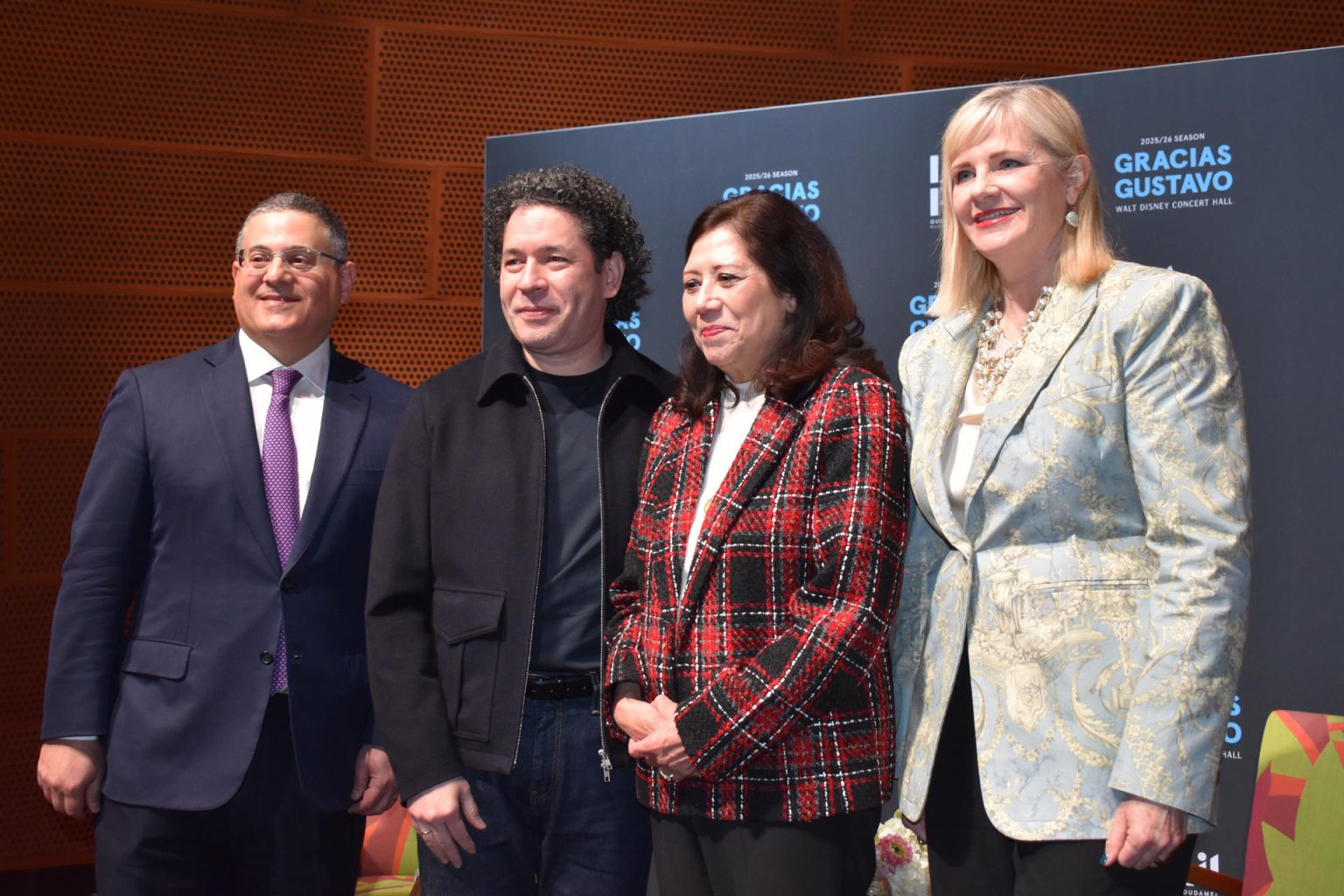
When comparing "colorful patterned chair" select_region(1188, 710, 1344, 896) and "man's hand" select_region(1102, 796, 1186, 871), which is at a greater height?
"man's hand" select_region(1102, 796, 1186, 871)

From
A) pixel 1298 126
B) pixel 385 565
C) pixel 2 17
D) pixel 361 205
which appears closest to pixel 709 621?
pixel 385 565

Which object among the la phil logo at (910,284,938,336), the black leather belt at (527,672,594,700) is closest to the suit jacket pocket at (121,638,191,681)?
the black leather belt at (527,672,594,700)

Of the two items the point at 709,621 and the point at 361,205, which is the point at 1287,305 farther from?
the point at 361,205

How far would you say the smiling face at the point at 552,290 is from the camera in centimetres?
211

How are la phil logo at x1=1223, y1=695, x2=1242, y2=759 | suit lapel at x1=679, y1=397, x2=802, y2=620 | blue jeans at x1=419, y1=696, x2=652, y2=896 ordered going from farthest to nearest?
la phil logo at x1=1223, y1=695, x2=1242, y2=759 → blue jeans at x1=419, y1=696, x2=652, y2=896 → suit lapel at x1=679, y1=397, x2=802, y2=620

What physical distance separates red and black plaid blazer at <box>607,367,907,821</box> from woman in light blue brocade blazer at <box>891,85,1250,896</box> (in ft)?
0.28

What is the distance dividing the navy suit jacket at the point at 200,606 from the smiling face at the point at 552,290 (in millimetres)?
484

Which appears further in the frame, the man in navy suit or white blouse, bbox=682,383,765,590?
the man in navy suit

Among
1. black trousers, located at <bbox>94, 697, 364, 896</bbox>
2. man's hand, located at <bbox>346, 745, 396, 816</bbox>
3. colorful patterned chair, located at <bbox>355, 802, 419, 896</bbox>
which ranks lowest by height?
colorful patterned chair, located at <bbox>355, 802, 419, 896</bbox>

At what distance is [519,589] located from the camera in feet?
6.51

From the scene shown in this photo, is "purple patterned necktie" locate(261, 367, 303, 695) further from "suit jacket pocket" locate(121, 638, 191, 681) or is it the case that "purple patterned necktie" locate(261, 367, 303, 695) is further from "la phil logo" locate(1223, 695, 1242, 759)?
"la phil logo" locate(1223, 695, 1242, 759)

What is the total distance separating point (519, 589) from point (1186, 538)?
3.38 ft

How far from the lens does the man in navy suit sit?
2166 millimetres

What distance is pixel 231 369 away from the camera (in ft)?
7.86
